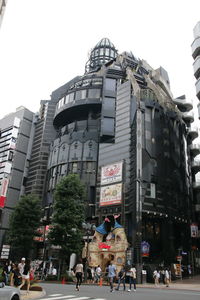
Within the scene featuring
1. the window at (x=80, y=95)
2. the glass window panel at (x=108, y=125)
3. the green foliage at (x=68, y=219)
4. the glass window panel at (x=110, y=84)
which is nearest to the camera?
the green foliage at (x=68, y=219)

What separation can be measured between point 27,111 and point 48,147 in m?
13.5

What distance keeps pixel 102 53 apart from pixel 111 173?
175 ft

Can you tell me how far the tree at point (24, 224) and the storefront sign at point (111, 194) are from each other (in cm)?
1032

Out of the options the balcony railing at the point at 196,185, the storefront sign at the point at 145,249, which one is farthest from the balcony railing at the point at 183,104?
the storefront sign at the point at 145,249

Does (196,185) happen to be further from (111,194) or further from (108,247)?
(108,247)

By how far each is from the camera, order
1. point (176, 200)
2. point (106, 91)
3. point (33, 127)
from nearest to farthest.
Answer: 1. point (176, 200)
2. point (106, 91)
3. point (33, 127)

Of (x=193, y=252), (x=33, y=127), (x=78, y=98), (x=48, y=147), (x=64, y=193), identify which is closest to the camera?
(x=64, y=193)

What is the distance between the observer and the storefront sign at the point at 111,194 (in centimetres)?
4166

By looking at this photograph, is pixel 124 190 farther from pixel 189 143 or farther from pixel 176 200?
pixel 189 143

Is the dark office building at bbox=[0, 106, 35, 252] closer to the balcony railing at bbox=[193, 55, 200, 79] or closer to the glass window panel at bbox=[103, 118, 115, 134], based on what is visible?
the glass window panel at bbox=[103, 118, 115, 134]

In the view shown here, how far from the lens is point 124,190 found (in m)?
41.4

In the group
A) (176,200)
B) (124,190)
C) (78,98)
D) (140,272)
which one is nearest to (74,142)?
(78,98)

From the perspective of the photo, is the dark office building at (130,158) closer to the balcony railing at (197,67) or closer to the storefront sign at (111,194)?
the storefront sign at (111,194)

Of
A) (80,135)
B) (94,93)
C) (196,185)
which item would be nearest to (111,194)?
(80,135)
